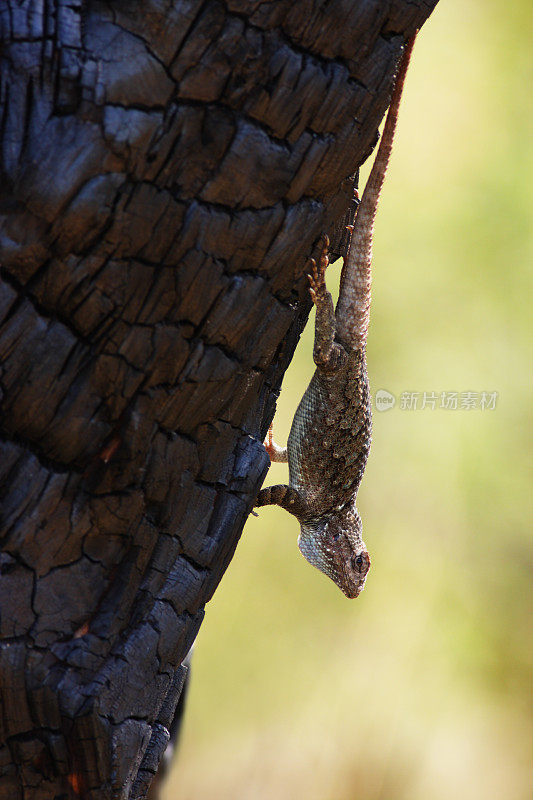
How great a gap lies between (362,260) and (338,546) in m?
1.43

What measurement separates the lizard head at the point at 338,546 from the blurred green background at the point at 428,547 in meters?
1.43

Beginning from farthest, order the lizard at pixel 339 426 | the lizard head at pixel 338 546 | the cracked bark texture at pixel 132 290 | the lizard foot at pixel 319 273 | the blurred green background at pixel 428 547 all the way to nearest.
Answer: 1. the blurred green background at pixel 428 547
2. the lizard head at pixel 338 546
3. the lizard at pixel 339 426
4. the lizard foot at pixel 319 273
5. the cracked bark texture at pixel 132 290

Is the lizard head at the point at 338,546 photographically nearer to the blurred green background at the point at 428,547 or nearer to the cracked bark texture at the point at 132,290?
the blurred green background at the point at 428,547

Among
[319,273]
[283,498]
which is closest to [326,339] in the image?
[319,273]

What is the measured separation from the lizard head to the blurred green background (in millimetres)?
1431

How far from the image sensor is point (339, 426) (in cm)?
274

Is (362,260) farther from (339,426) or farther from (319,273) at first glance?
(339,426)

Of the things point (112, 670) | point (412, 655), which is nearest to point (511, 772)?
point (412, 655)

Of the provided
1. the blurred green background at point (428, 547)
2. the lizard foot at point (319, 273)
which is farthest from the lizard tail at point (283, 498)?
the blurred green background at point (428, 547)

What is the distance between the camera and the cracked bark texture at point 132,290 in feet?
3.84

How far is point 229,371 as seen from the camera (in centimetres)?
146

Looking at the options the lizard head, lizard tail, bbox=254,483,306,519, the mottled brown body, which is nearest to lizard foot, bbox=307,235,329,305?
the mottled brown body

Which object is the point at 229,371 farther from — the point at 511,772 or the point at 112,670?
the point at 511,772

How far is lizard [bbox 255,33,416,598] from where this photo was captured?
2.36 m
